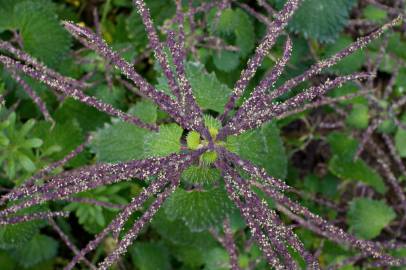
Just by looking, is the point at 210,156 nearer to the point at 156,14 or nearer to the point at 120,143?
the point at 120,143

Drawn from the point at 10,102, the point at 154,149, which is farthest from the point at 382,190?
the point at 10,102

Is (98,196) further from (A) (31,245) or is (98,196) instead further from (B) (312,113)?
(B) (312,113)

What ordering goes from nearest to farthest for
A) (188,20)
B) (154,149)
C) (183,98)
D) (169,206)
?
1. (183,98)
2. (154,149)
3. (169,206)
4. (188,20)

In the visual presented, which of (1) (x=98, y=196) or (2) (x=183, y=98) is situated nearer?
(2) (x=183, y=98)

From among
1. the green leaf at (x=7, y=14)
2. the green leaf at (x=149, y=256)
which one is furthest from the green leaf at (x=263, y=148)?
the green leaf at (x=7, y=14)

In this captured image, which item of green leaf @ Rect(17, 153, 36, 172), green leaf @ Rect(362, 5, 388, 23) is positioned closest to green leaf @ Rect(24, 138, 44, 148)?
green leaf @ Rect(17, 153, 36, 172)

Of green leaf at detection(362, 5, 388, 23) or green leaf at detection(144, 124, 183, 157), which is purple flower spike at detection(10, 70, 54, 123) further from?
green leaf at detection(362, 5, 388, 23)
